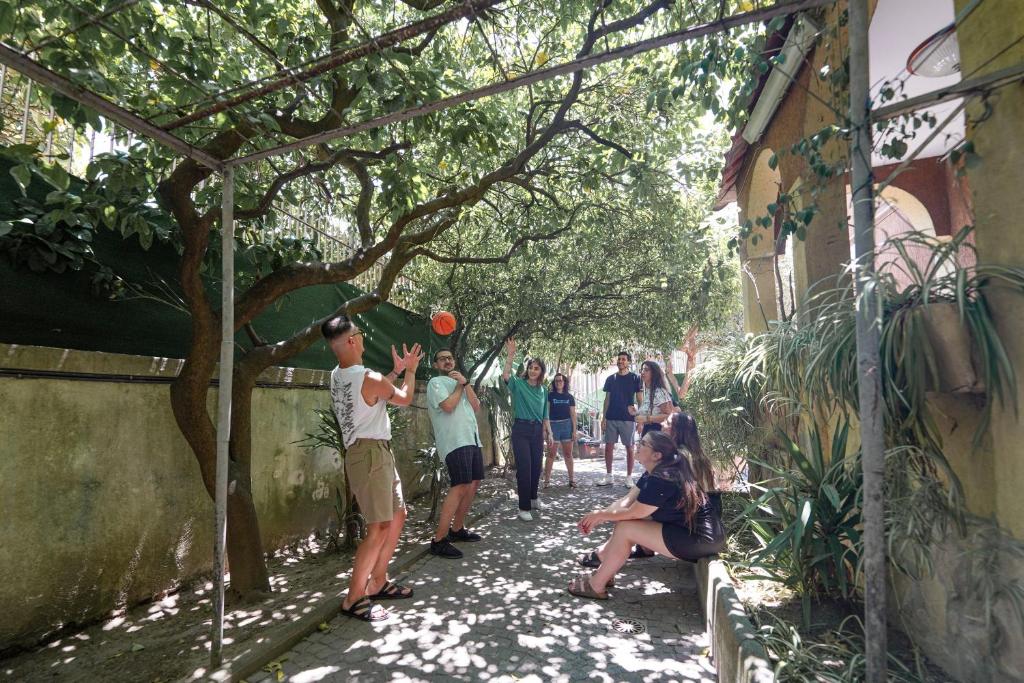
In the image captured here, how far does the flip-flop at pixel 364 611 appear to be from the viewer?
3818mm

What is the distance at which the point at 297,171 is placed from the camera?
13.5ft

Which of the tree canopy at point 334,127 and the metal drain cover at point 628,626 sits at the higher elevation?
the tree canopy at point 334,127

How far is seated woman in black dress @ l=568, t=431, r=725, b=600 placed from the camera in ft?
12.9

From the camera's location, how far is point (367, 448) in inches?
153

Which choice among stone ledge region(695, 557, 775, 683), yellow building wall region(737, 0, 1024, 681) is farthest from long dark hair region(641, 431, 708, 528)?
yellow building wall region(737, 0, 1024, 681)

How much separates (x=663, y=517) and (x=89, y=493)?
376cm

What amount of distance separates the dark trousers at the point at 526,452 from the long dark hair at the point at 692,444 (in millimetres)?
2519

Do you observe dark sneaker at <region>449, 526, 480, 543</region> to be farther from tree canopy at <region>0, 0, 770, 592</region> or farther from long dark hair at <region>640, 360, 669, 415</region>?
long dark hair at <region>640, 360, 669, 415</region>

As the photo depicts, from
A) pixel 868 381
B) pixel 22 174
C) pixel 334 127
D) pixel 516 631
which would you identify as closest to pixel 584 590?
pixel 516 631

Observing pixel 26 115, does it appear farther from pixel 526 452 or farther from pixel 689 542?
pixel 689 542

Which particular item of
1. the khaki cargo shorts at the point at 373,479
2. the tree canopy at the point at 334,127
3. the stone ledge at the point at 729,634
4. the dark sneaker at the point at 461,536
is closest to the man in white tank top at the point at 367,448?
the khaki cargo shorts at the point at 373,479

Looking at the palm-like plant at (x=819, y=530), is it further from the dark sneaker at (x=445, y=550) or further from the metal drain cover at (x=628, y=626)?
the dark sneaker at (x=445, y=550)

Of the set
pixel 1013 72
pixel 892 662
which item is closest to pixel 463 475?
pixel 892 662

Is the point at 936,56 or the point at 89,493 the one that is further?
the point at 89,493
